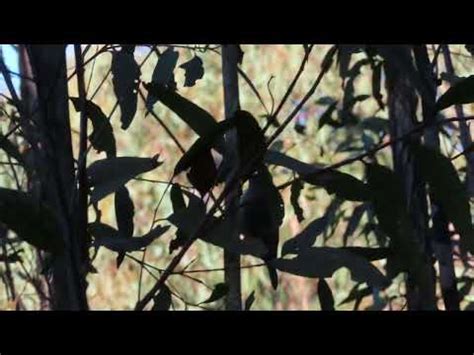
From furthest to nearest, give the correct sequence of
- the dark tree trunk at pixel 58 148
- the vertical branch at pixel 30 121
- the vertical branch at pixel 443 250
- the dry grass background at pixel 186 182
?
the dry grass background at pixel 186 182 < the vertical branch at pixel 443 250 < the vertical branch at pixel 30 121 < the dark tree trunk at pixel 58 148

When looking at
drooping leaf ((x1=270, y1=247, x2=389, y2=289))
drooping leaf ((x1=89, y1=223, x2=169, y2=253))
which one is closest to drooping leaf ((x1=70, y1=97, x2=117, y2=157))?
drooping leaf ((x1=89, y1=223, x2=169, y2=253))

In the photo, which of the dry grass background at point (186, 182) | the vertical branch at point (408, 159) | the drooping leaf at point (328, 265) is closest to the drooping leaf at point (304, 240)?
the drooping leaf at point (328, 265)

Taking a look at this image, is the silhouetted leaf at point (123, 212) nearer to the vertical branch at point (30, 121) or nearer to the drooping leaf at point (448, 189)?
the vertical branch at point (30, 121)

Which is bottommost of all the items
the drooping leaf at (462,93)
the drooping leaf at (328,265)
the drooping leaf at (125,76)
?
the drooping leaf at (328,265)

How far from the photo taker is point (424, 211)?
151 centimetres

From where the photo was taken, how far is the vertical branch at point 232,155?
3.12 ft

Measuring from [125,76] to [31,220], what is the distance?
0.23 metres

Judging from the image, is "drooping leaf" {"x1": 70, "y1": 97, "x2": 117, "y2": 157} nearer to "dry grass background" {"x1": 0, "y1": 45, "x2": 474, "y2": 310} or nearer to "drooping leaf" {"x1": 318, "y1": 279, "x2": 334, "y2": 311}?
"drooping leaf" {"x1": 318, "y1": 279, "x2": 334, "y2": 311}

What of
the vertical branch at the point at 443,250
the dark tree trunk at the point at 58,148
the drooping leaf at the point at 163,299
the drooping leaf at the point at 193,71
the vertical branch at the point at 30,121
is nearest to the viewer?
the dark tree trunk at the point at 58,148

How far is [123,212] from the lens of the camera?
39.9 inches

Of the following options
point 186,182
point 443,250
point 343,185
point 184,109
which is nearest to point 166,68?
point 184,109

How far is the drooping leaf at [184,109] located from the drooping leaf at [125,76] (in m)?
0.04
